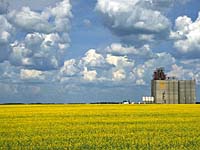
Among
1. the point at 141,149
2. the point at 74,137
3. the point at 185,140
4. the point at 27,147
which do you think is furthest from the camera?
the point at 74,137

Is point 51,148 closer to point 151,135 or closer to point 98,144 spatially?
point 98,144

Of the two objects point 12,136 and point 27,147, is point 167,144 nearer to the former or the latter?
point 27,147

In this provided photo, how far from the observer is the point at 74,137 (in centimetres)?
3391

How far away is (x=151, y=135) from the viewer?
34781mm

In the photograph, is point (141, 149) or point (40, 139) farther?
point (40, 139)

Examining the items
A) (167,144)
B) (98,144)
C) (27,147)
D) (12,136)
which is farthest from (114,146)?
(12,136)

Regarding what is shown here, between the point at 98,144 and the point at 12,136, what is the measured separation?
9246mm

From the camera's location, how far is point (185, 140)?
102 ft

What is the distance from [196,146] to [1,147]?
476 inches

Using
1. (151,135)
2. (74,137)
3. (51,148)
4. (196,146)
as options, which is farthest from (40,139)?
(196,146)

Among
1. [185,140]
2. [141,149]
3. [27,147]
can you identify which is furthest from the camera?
[185,140]

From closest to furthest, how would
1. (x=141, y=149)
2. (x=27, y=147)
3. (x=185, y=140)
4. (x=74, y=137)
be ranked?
(x=141, y=149), (x=27, y=147), (x=185, y=140), (x=74, y=137)

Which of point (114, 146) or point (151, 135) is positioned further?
A: point (151, 135)

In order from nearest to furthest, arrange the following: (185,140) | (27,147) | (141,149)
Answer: (141,149), (27,147), (185,140)
